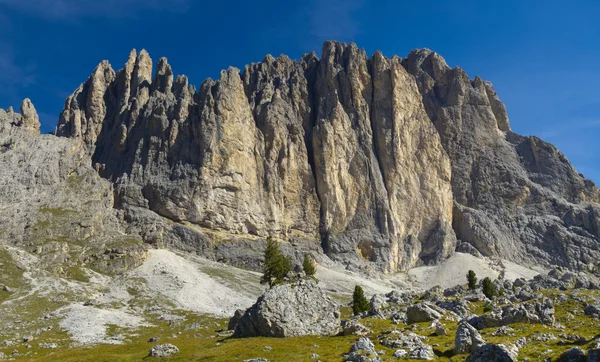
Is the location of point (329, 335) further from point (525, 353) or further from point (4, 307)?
point (4, 307)

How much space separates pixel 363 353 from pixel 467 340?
32.0 feet

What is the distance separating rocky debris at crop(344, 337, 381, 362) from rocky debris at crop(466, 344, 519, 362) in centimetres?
949

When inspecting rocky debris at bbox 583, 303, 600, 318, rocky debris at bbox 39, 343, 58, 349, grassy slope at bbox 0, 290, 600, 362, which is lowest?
rocky debris at bbox 39, 343, 58, 349

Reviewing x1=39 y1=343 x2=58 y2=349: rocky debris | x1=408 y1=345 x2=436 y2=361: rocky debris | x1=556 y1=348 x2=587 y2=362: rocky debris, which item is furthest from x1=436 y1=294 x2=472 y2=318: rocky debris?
x1=39 y1=343 x2=58 y2=349: rocky debris

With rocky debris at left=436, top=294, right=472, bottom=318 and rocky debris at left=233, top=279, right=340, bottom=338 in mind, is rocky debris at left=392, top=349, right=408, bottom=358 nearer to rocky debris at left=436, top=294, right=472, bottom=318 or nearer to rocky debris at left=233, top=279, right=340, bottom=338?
rocky debris at left=233, top=279, right=340, bottom=338

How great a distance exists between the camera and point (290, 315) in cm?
6800

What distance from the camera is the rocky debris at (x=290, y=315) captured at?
2633 inches

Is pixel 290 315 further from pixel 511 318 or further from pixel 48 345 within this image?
pixel 48 345

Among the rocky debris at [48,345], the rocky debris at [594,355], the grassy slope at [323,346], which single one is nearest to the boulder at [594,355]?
the rocky debris at [594,355]

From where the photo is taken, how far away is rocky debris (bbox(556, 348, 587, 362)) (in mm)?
35562

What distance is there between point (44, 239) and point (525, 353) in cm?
16696

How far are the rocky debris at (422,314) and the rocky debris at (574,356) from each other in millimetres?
32665

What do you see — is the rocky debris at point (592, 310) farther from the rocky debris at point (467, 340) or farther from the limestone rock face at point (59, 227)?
the limestone rock face at point (59, 227)

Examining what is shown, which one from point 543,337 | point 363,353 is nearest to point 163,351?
point 363,353
